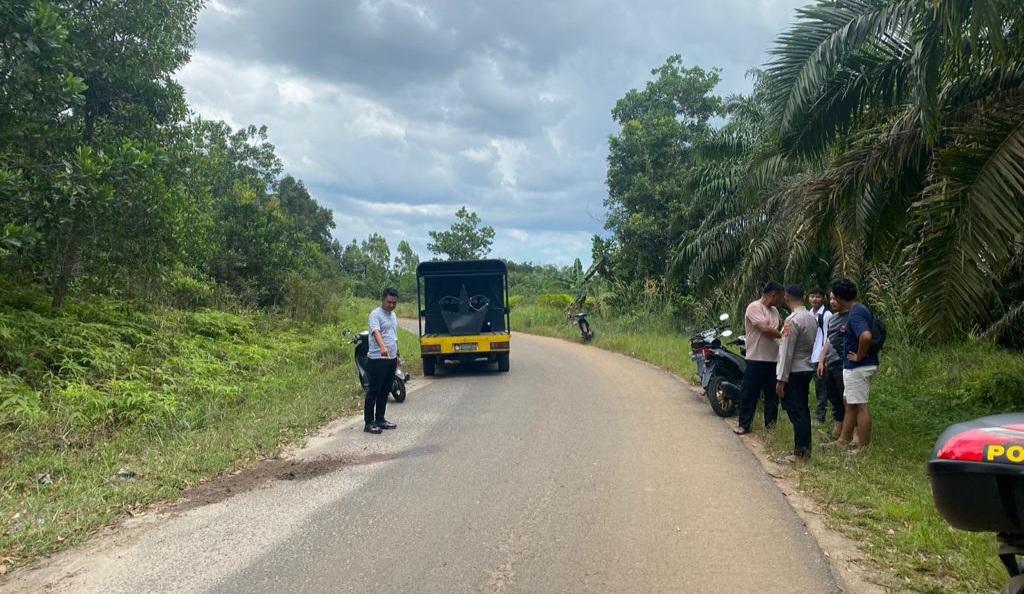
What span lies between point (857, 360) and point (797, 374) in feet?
1.75

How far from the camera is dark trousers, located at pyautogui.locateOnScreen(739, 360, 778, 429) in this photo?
6.94 m

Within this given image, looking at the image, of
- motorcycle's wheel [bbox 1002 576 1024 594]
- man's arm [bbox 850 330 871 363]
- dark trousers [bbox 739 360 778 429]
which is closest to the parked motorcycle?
motorcycle's wheel [bbox 1002 576 1024 594]

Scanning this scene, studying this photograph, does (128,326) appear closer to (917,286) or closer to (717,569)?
(717,569)

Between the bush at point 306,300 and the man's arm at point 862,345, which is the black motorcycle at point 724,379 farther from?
the bush at point 306,300

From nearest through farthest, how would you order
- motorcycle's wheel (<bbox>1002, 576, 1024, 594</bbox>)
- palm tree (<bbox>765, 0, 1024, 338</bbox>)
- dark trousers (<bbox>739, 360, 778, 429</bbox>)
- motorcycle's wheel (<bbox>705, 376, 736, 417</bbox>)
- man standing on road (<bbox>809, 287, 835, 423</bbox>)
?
motorcycle's wheel (<bbox>1002, 576, 1024, 594</bbox>) → palm tree (<bbox>765, 0, 1024, 338</bbox>) → dark trousers (<bbox>739, 360, 778, 429</bbox>) → man standing on road (<bbox>809, 287, 835, 423</bbox>) → motorcycle's wheel (<bbox>705, 376, 736, 417</bbox>)

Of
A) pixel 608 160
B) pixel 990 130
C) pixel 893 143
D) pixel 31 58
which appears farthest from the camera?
pixel 608 160

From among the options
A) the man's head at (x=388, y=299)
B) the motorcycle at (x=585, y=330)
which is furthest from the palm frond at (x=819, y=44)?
the motorcycle at (x=585, y=330)

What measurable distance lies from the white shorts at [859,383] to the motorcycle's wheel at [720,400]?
2.28 metres

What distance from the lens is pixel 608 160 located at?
26.1m

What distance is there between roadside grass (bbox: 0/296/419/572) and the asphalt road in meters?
0.59

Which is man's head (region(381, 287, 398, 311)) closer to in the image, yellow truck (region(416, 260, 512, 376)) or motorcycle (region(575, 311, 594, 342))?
yellow truck (region(416, 260, 512, 376))

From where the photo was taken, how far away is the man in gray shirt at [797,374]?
6.23m

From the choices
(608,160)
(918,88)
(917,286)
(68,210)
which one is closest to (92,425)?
(68,210)

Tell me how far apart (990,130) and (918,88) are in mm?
710
